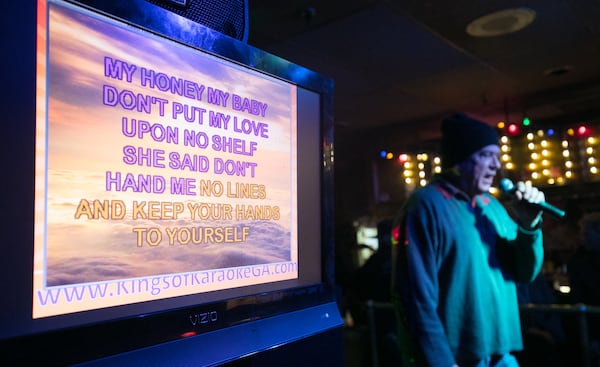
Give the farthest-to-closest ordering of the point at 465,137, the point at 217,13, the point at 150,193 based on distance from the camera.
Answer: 1. the point at 465,137
2. the point at 217,13
3. the point at 150,193

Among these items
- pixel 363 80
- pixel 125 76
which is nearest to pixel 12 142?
pixel 125 76

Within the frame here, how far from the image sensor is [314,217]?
1.24 meters

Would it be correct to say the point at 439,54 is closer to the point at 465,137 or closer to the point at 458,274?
the point at 465,137

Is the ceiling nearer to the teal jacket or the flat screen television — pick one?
the teal jacket

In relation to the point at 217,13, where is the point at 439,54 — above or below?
above

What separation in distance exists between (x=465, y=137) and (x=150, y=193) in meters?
1.23

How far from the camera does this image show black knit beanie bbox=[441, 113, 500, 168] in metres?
1.67

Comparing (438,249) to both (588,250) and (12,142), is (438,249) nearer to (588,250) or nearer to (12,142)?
(12,142)

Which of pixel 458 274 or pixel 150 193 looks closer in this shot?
pixel 150 193

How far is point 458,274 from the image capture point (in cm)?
Result: 152

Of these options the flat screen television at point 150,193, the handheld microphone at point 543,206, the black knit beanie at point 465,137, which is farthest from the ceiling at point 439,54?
the flat screen television at point 150,193

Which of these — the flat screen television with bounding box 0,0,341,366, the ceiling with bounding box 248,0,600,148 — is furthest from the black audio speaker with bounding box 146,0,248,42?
the ceiling with bounding box 248,0,600,148

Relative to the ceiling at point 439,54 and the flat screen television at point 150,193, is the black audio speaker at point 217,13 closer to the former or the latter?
the flat screen television at point 150,193

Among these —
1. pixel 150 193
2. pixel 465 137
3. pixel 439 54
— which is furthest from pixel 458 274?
pixel 439 54
